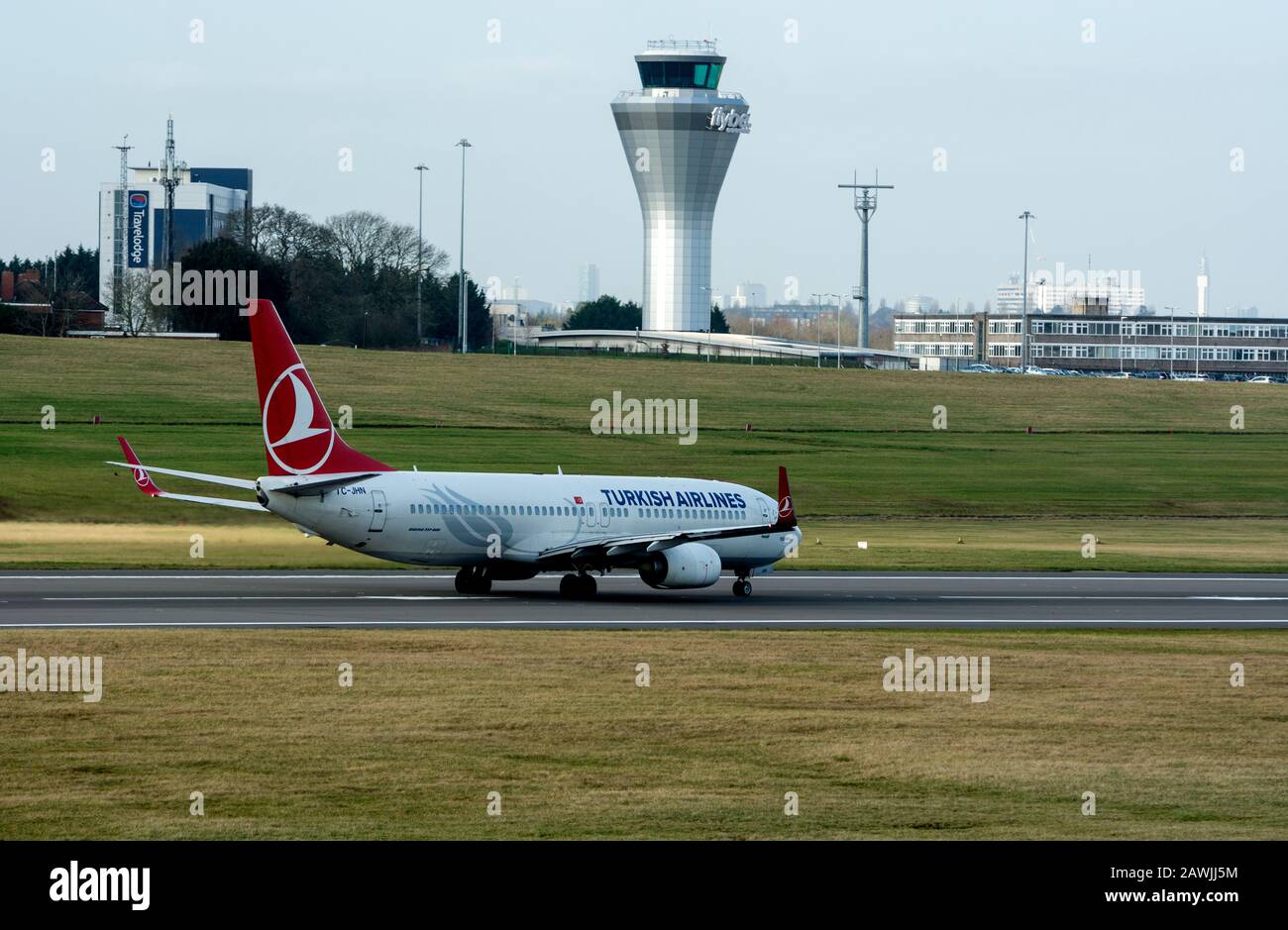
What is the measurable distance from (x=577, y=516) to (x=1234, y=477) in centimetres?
6367

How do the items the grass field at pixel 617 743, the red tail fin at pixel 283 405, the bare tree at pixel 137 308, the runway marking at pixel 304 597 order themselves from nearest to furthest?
the grass field at pixel 617 743 → the runway marking at pixel 304 597 → the red tail fin at pixel 283 405 → the bare tree at pixel 137 308

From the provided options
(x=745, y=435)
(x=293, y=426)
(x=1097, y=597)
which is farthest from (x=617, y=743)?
(x=745, y=435)

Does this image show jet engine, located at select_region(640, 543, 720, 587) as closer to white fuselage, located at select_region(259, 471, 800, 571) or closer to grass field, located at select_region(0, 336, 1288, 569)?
white fuselage, located at select_region(259, 471, 800, 571)

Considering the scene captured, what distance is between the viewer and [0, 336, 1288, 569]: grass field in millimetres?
78938

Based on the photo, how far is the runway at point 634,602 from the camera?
39781 millimetres

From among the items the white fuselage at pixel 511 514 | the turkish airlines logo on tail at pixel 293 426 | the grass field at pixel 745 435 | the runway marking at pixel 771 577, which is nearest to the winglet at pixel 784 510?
the white fuselage at pixel 511 514

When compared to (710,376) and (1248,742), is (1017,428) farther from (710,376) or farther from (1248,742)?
(1248,742)

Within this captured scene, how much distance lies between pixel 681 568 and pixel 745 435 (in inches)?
2561

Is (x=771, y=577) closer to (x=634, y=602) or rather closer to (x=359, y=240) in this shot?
(x=634, y=602)

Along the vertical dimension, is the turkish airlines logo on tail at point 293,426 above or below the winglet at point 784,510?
above

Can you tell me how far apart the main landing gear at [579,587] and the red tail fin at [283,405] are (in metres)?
7.60

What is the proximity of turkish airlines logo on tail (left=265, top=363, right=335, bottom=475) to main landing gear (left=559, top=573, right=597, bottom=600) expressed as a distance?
25.8 ft

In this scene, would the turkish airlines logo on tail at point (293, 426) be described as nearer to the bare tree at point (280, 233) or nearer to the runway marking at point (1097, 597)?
the runway marking at point (1097, 597)
